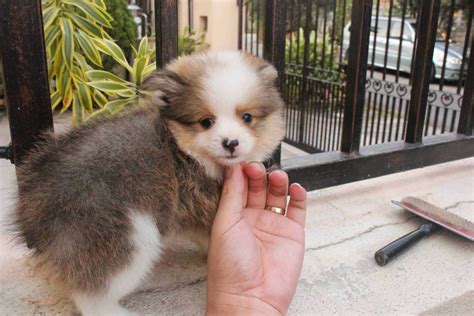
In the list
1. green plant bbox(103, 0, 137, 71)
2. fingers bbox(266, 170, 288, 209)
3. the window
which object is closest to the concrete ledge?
fingers bbox(266, 170, 288, 209)

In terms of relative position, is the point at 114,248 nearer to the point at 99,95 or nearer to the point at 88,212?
the point at 88,212

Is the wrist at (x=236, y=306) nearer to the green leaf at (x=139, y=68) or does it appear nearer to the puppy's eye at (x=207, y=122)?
the puppy's eye at (x=207, y=122)

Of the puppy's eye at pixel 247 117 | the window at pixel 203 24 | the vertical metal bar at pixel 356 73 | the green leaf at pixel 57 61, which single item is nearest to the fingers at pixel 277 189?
the puppy's eye at pixel 247 117

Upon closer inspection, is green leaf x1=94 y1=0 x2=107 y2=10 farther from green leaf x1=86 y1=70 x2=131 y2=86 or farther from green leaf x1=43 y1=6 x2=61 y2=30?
green leaf x1=86 y1=70 x2=131 y2=86

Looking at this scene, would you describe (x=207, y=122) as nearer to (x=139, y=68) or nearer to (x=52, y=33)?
(x=139, y=68)

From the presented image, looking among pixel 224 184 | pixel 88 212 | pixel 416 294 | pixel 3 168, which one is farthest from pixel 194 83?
pixel 3 168
